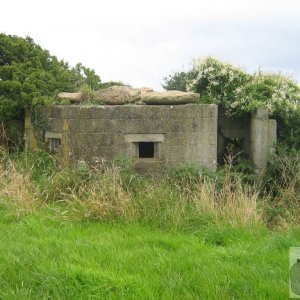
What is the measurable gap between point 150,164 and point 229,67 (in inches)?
→ 131

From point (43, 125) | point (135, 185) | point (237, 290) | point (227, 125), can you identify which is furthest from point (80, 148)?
point (237, 290)

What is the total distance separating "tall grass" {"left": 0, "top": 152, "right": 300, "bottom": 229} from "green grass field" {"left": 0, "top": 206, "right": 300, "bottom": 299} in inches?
10.2

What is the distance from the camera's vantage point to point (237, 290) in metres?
3.84

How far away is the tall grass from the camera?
6211 mm

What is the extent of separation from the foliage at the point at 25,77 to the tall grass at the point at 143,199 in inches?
84.7

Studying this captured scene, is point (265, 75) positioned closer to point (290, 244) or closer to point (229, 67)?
point (229, 67)

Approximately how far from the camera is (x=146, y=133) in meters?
9.30

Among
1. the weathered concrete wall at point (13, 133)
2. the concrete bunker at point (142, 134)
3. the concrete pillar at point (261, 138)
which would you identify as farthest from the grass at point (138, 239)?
the weathered concrete wall at point (13, 133)

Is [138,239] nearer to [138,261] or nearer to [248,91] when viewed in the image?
[138,261]

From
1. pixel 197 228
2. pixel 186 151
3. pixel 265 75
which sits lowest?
pixel 197 228

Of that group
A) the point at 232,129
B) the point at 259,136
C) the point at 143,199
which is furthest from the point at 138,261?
the point at 232,129

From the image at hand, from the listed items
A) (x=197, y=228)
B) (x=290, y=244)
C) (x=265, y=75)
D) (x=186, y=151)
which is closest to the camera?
(x=290, y=244)

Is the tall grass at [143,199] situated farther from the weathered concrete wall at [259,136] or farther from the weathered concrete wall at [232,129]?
the weathered concrete wall at [232,129]

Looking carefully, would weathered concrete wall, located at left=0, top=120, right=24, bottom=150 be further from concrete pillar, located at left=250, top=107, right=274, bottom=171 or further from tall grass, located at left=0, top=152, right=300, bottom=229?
concrete pillar, located at left=250, top=107, right=274, bottom=171
